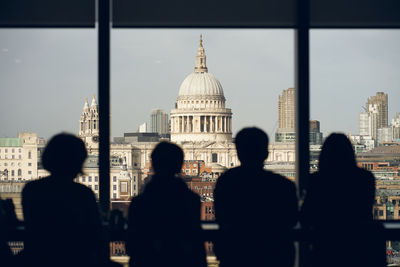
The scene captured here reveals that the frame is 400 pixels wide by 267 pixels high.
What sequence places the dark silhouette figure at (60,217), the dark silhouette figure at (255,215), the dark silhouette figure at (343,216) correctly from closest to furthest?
the dark silhouette figure at (60,217) → the dark silhouette figure at (255,215) → the dark silhouette figure at (343,216)

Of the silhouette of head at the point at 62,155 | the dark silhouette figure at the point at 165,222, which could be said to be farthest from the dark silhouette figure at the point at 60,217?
the dark silhouette figure at the point at 165,222

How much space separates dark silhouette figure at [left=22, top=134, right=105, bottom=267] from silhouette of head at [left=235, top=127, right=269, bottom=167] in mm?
613

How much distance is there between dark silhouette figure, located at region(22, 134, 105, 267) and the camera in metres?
1.92

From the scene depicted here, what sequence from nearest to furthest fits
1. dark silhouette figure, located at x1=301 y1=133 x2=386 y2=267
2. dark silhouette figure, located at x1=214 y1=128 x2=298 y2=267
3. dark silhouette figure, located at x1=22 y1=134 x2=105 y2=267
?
dark silhouette figure, located at x1=22 y1=134 x2=105 y2=267 < dark silhouette figure, located at x1=214 y1=128 x2=298 y2=267 < dark silhouette figure, located at x1=301 y1=133 x2=386 y2=267

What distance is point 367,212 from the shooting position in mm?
2189

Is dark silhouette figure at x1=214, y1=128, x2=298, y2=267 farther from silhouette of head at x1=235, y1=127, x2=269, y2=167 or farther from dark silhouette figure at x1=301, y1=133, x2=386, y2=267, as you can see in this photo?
dark silhouette figure at x1=301, y1=133, x2=386, y2=267

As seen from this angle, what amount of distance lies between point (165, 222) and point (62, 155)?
461 mm

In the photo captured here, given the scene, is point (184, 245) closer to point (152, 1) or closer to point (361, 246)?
point (361, 246)

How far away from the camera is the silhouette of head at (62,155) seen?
6.46 ft

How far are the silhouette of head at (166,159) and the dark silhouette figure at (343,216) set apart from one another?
607mm

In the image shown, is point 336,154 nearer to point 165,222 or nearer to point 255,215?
point 255,215

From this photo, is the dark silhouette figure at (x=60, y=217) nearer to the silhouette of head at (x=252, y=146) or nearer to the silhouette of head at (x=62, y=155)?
the silhouette of head at (x=62, y=155)

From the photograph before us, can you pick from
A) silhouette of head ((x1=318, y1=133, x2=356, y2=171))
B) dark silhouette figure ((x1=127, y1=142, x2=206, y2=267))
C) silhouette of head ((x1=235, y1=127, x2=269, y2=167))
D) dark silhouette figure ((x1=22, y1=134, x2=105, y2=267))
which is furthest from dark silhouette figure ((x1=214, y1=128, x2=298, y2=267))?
dark silhouette figure ((x1=22, y1=134, x2=105, y2=267))

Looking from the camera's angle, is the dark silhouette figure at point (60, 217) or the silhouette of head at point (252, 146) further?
the silhouette of head at point (252, 146)
